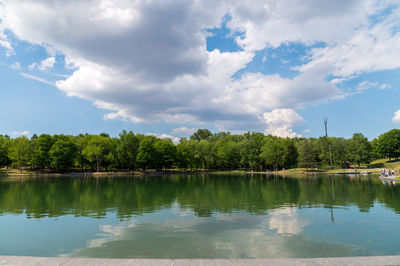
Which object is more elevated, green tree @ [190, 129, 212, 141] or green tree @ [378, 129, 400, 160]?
green tree @ [190, 129, 212, 141]

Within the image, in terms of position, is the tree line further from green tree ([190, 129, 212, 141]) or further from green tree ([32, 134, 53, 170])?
green tree ([190, 129, 212, 141])

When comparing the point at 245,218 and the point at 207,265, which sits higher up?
the point at 207,265

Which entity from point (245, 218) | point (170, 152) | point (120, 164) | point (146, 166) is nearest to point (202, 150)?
point (170, 152)

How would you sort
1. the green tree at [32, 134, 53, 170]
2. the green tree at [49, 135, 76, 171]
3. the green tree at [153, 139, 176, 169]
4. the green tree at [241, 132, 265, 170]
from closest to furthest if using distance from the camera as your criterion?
1. the green tree at [49, 135, 76, 171]
2. the green tree at [32, 134, 53, 170]
3. the green tree at [153, 139, 176, 169]
4. the green tree at [241, 132, 265, 170]

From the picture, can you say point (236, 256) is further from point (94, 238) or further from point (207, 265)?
point (94, 238)

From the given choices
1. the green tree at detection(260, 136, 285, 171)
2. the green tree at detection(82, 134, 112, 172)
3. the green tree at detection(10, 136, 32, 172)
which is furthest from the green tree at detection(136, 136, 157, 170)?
the green tree at detection(260, 136, 285, 171)

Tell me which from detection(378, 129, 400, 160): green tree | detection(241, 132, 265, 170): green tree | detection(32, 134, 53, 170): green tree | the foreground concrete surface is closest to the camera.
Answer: the foreground concrete surface

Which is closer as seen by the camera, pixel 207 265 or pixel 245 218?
pixel 207 265

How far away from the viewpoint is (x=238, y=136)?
164000 mm

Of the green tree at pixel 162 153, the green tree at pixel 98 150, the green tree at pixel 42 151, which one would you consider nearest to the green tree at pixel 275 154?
the green tree at pixel 162 153

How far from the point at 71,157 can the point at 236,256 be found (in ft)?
339

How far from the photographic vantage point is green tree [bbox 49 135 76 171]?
9331cm

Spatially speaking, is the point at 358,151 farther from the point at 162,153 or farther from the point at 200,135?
the point at 200,135

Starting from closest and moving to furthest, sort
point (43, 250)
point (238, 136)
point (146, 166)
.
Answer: point (43, 250)
point (146, 166)
point (238, 136)
